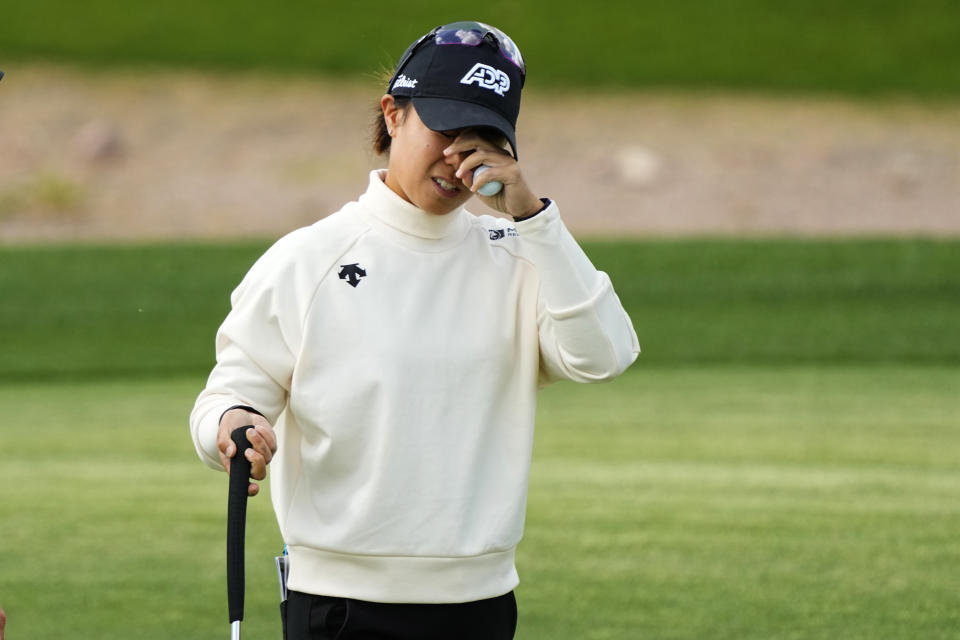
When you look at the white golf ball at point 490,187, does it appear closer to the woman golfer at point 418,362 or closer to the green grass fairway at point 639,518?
the woman golfer at point 418,362

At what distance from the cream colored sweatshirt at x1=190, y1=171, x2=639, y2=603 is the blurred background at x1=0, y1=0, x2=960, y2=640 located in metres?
0.40

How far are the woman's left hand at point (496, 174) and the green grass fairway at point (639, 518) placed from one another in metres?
2.15

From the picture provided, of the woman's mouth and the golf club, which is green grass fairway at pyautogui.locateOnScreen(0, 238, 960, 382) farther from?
the golf club

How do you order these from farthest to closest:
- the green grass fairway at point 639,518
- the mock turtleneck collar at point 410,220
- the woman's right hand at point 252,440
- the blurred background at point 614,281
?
the blurred background at point 614,281, the green grass fairway at point 639,518, the mock turtleneck collar at point 410,220, the woman's right hand at point 252,440

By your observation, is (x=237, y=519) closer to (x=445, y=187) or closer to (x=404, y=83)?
(x=445, y=187)

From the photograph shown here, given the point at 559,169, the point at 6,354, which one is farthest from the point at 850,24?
the point at 6,354

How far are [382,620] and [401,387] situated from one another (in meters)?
0.34

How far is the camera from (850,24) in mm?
23031

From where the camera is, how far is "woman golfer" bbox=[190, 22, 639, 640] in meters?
2.25

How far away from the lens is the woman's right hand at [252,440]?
2098 millimetres

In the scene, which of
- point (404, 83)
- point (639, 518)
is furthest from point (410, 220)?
point (639, 518)

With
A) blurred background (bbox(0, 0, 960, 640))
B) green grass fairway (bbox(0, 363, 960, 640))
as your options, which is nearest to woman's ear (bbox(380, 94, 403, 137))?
blurred background (bbox(0, 0, 960, 640))

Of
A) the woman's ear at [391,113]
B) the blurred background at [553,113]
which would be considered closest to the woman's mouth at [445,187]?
the woman's ear at [391,113]

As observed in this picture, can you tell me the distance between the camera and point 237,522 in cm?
214
